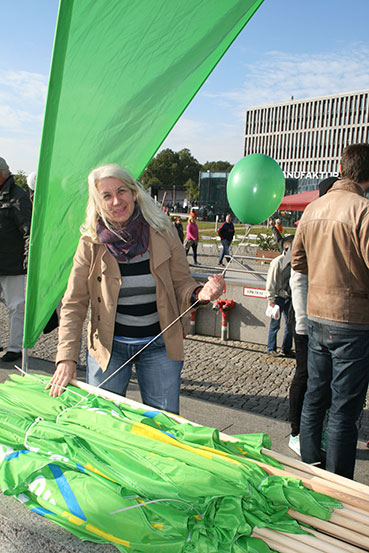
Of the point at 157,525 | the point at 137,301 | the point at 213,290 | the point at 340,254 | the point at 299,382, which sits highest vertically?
the point at 340,254

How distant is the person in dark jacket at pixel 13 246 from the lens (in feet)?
16.3

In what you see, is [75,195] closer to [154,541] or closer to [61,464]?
[61,464]

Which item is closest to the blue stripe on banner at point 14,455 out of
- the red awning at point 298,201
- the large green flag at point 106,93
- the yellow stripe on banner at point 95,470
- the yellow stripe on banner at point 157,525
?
the yellow stripe on banner at point 95,470

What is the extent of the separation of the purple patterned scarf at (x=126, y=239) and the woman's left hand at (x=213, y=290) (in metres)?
0.38

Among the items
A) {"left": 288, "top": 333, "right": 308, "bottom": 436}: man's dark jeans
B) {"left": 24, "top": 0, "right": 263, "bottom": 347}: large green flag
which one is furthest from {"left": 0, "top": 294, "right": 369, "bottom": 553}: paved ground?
{"left": 24, "top": 0, "right": 263, "bottom": 347}: large green flag

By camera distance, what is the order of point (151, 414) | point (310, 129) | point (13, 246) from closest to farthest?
1. point (151, 414)
2. point (13, 246)
3. point (310, 129)

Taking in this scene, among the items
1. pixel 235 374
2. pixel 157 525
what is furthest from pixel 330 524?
pixel 235 374

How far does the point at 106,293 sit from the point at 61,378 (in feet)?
1.56

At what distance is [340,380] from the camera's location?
8.45 ft

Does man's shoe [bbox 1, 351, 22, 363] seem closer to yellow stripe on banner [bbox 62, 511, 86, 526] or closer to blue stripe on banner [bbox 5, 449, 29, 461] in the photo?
blue stripe on banner [bbox 5, 449, 29, 461]

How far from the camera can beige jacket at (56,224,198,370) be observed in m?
2.46

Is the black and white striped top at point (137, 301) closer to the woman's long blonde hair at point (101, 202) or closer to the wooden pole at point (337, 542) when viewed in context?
the woman's long blonde hair at point (101, 202)

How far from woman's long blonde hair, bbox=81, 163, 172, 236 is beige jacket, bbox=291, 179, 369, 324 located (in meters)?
0.84

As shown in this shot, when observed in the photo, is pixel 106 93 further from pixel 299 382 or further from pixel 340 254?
pixel 299 382
